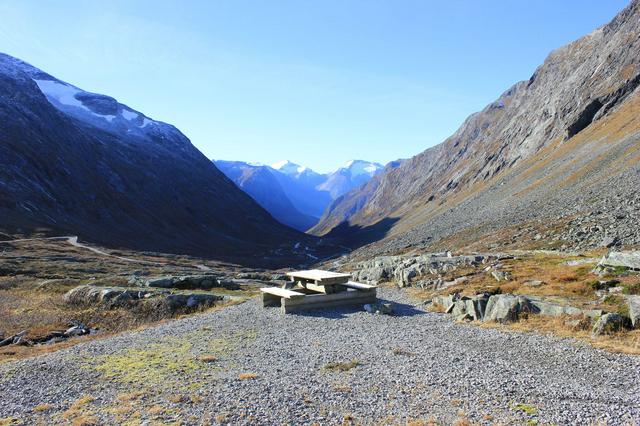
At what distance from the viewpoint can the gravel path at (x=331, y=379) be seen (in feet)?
36.9

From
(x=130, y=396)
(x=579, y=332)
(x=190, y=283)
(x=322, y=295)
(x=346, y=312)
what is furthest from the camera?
(x=190, y=283)

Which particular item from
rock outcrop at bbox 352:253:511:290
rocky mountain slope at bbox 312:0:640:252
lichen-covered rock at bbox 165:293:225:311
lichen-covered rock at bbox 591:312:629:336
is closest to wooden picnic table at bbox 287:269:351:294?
rock outcrop at bbox 352:253:511:290

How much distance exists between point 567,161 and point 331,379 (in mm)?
93378

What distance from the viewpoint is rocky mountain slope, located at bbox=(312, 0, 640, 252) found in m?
48.3

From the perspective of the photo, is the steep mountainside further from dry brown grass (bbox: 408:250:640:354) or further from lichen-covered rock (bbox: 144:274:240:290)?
dry brown grass (bbox: 408:250:640:354)

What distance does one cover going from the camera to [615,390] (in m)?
11.7

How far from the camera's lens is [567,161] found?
300 feet

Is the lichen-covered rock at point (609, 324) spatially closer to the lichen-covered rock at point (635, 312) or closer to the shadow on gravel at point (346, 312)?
the lichen-covered rock at point (635, 312)

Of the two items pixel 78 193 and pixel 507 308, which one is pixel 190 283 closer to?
Result: pixel 507 308

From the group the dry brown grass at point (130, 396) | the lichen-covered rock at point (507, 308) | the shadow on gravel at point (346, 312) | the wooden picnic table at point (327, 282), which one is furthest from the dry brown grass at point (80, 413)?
the lichen-covered rock at point (507, 308)

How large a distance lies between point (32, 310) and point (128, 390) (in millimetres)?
23380

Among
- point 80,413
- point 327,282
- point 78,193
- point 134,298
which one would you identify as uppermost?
point 78,193

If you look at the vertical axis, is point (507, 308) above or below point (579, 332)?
above

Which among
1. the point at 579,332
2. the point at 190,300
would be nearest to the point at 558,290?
the point at 579,332
